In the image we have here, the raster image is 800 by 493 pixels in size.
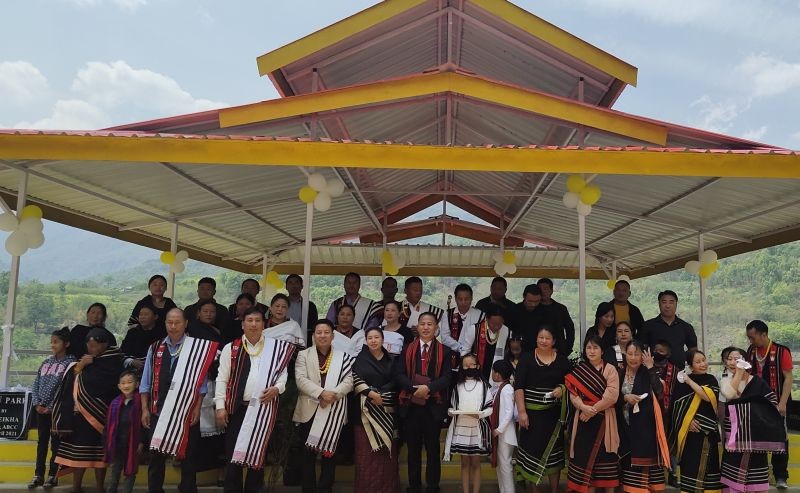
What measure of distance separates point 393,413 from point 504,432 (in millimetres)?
904

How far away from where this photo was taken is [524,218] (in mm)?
11539

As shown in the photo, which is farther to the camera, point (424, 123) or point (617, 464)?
point (424, 123)

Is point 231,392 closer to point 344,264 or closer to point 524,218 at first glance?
point 524,218

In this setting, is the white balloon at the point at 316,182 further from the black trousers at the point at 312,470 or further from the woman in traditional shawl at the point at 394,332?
the black trousers at the point at 312,470

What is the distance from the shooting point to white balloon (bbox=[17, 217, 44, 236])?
6621 mm

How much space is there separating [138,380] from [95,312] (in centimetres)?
95

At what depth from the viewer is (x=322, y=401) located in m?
5.18

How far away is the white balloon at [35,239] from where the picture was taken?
6.67 metres

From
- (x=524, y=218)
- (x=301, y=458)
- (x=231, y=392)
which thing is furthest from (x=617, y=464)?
(x=524, y=218)

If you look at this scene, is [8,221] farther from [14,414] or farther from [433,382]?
→ [433,382]

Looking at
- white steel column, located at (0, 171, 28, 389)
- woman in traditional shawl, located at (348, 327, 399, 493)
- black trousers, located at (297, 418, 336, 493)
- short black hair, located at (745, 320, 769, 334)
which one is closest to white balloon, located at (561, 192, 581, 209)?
short black hair, located at (745, 320, 769, 334)

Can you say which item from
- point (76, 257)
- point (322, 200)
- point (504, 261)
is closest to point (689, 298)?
point (504, 261)

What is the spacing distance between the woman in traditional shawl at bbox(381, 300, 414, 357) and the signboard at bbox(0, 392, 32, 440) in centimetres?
344

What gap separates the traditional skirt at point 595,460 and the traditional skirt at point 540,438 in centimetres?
20
